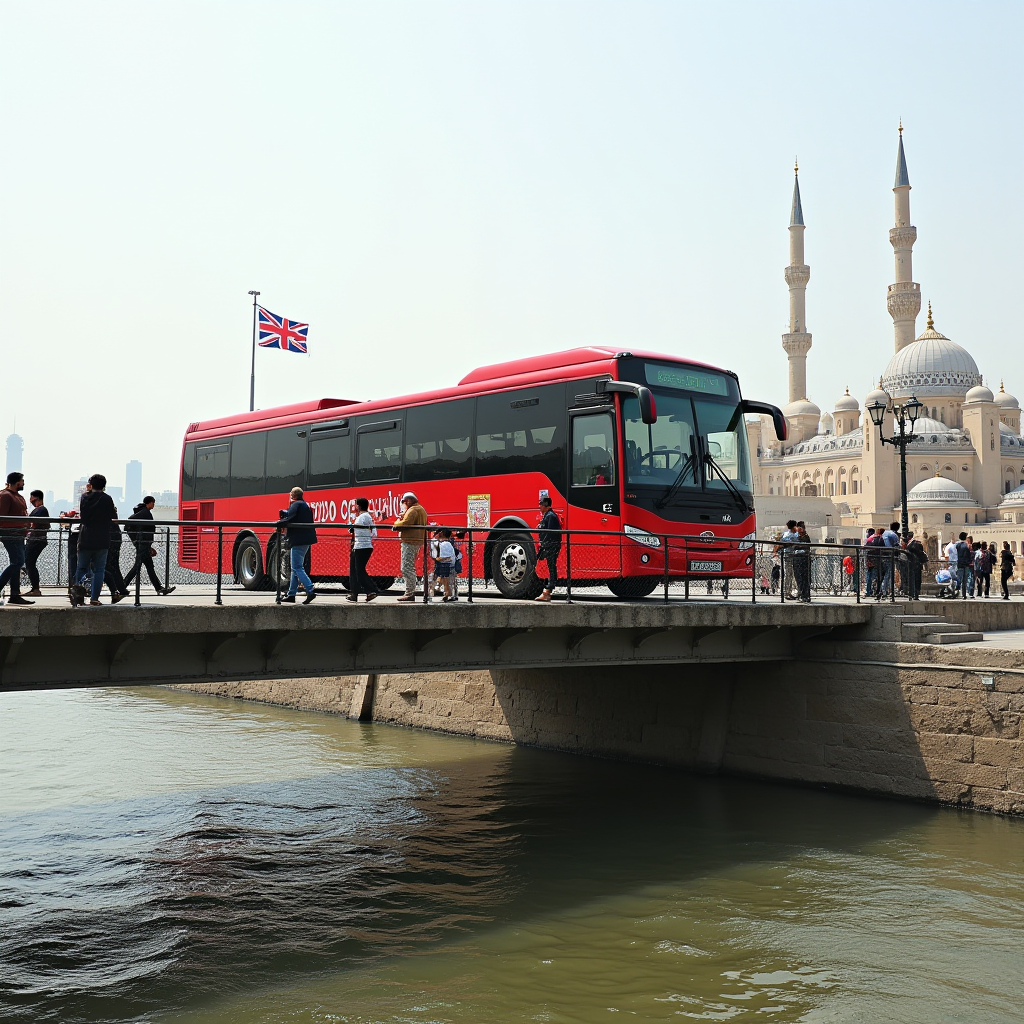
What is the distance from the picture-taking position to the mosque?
357 feet

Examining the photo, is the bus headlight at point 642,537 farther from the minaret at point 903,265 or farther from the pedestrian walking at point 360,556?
the minaret at point 903,265

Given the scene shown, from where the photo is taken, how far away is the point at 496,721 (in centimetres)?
2166

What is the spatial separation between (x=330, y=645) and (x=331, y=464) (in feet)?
25.8

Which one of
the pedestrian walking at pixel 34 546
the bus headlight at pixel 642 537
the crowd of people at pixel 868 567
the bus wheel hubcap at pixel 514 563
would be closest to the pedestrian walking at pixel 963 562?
the crowd of people at pixel 868 567

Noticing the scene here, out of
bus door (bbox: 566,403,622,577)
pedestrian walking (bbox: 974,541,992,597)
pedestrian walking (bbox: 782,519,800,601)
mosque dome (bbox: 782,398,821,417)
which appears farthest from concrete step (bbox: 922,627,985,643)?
mosque dome (bbox: 782,398,821,417)

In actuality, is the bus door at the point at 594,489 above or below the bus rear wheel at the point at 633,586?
above

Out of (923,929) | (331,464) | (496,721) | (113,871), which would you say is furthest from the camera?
(496,721)

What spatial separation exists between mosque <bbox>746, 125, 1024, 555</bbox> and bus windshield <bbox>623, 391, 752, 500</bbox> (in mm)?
93186

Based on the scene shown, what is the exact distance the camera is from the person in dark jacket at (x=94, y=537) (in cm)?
1119

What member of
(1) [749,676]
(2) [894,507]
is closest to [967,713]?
(1) [749,676]

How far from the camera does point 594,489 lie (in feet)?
52.1

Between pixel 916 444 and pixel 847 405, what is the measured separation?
17.0 meters

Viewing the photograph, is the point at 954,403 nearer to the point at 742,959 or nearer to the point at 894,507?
the point at 894,507

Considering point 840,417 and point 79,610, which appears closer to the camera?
point 79,610
